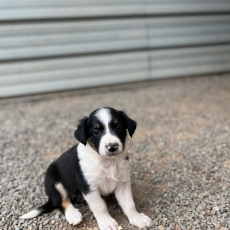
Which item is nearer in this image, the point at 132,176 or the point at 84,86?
the point at 132,176

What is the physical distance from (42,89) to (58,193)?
211 inches

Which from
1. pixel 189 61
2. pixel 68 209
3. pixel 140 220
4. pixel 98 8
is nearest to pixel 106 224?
pixel 140 220

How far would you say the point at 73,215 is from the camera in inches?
119

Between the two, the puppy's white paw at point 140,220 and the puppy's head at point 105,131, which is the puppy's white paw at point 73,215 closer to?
the puppy's white paw at point 140,220

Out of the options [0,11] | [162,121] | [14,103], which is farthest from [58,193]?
[0,11]

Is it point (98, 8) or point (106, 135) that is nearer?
point (106, 135)

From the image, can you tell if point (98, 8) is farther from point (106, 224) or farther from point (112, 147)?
point (106, 224)

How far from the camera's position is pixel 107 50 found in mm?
8219

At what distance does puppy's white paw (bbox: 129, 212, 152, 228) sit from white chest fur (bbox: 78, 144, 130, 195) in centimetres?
39

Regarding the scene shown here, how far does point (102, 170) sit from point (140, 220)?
27.7 inches

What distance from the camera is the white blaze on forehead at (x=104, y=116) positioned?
279 cm

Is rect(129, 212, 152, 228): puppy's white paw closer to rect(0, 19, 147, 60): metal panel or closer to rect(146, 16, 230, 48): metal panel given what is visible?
rect(0, 19, 147, 60): metal panel

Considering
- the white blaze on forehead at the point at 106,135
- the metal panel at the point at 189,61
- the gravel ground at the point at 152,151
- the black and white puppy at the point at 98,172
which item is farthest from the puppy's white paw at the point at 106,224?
the metal panel at the point at 189,61

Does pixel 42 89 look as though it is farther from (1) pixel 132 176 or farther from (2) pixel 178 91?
(1) pixel 132 176
